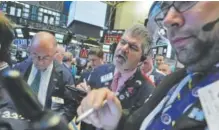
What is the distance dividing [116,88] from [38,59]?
2.70ft

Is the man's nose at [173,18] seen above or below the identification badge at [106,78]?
above

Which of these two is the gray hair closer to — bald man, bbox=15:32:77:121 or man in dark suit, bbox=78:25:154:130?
man in dark suit, bbox=78:25:154:130

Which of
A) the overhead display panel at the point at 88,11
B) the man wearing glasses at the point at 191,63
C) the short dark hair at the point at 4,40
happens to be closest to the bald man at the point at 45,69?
the short dark hair at the point at 4,40

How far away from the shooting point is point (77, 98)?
1.28 m

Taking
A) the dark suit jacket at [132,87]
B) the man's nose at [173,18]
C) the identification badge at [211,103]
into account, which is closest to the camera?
the identification badge at [211,103]

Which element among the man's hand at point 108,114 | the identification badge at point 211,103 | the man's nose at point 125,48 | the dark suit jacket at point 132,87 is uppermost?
the man's nose at point 125,48

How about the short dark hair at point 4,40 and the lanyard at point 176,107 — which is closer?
the lanyard at point 176,107

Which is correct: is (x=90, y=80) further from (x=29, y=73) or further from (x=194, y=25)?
(x=194, y=25)

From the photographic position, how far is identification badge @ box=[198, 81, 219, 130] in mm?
566

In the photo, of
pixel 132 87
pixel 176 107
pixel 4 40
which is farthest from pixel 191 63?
pixel 132 87

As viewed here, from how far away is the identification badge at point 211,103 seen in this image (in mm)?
566

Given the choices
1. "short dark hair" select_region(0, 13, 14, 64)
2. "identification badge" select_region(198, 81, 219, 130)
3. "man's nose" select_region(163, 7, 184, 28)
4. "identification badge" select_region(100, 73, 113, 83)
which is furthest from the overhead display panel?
"identification badge" select_region(198, 81, 219, 130)

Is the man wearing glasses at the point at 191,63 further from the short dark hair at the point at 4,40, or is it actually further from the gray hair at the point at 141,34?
the gray hair at the point at 141,34

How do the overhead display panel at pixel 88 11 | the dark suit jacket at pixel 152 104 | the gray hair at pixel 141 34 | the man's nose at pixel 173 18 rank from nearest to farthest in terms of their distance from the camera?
the man's nose at pixel 173 18 < the dark suit jacket at pixel 152 104 < the gray hair at pixel 141 34 < the overhead display panel at pixel 88 11
